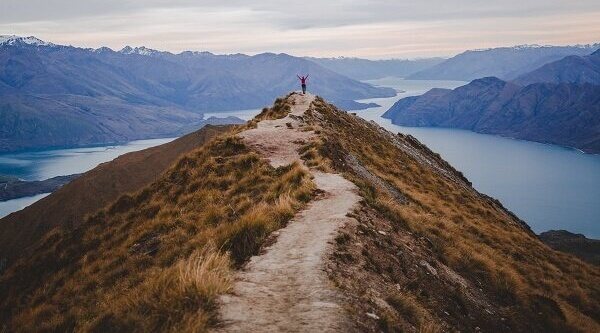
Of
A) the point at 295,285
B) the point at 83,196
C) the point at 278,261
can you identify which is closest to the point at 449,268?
the point at 278,261

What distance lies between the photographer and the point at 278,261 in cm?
953

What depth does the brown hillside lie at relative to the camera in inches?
3206

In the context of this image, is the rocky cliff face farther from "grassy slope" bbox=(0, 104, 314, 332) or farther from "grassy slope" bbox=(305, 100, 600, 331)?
"grassy slope" bbox=(0, 104, 314, 332)

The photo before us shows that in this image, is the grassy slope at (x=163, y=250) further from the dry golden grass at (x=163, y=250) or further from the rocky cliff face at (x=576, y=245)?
the rocky cliff face at (x=576, y=245)

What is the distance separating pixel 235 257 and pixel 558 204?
654 feet

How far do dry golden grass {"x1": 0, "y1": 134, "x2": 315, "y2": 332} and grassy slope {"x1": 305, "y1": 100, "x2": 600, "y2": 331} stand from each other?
8.32 ft

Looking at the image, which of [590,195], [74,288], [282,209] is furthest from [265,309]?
[590,195]

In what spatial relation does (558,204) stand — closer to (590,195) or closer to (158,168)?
(590,195)

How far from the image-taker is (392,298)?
28.1 feet

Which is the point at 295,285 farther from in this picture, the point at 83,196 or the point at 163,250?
the point at 83,196

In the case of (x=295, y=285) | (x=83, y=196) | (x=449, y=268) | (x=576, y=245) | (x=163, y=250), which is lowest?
(x=576, y=245)

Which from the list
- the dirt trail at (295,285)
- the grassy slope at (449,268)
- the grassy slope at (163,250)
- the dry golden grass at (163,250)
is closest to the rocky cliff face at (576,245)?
the grassy slope at (449,268)

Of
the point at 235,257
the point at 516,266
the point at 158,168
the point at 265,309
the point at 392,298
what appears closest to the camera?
the point at 265,309

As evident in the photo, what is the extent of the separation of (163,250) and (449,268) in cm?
887
